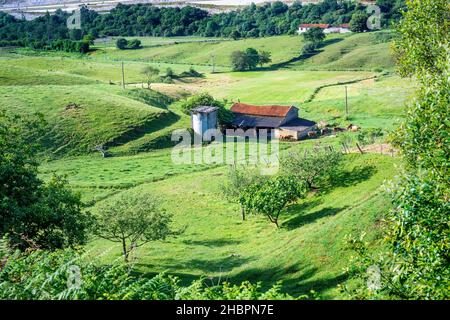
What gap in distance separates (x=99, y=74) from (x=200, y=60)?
39.5 meters

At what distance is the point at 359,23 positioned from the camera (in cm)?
17938

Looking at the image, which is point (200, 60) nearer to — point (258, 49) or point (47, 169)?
point (258, 49)

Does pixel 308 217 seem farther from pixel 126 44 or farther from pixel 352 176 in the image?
pixel 126 44

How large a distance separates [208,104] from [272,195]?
45.7m

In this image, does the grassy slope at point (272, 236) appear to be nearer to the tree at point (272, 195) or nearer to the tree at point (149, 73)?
the tree at point (272, 195)

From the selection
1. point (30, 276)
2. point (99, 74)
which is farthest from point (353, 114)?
point (30, 276)

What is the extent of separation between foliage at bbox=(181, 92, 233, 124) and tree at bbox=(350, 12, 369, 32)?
109 meters

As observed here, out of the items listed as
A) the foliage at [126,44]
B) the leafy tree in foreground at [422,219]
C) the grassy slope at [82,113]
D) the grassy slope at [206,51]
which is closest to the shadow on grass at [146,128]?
the grassy slope at [82,113]

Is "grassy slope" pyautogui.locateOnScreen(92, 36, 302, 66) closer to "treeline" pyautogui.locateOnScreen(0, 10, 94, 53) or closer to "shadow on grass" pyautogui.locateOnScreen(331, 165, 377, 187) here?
"treeline" pyautogui.locateOnScreen(0, 10, 94, 53)

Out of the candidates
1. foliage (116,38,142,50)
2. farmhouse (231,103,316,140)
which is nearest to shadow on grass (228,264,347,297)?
farmhouse (231,103,316,140)

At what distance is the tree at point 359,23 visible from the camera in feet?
586

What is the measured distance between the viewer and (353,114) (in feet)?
282

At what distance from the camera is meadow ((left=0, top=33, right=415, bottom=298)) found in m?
33.0

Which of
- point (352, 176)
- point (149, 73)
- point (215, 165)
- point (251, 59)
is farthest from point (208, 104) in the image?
point (251, 59)
